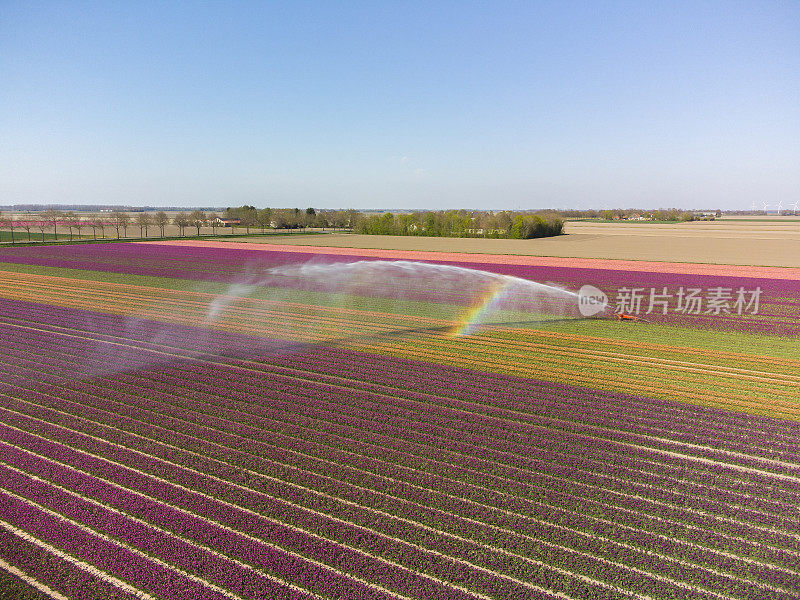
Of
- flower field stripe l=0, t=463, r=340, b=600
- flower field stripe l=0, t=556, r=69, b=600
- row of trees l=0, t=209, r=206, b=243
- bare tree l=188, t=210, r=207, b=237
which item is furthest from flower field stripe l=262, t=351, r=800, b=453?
bare tree l=188, t=210, r=207, b=237

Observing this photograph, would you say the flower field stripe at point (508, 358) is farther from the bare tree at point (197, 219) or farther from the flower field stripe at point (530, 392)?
the bare tree at point (197, 219)

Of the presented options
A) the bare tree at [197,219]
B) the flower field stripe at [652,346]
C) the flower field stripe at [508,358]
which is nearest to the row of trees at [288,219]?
the bare tree at [197,219]

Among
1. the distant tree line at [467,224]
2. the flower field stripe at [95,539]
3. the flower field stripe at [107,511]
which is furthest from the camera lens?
the distant tree line at [467,224]

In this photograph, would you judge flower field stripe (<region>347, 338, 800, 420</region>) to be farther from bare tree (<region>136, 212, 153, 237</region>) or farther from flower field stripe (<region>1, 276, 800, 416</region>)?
bare tree (<region>136, 212, 153, 237</region>)

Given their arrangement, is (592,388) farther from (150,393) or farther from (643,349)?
(150,393)

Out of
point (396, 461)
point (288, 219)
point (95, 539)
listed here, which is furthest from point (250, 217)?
point (95, 539)

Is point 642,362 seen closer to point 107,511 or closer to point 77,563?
point 107,511

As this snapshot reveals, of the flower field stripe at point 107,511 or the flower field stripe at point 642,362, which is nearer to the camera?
the flower field stripe at point 107,511
